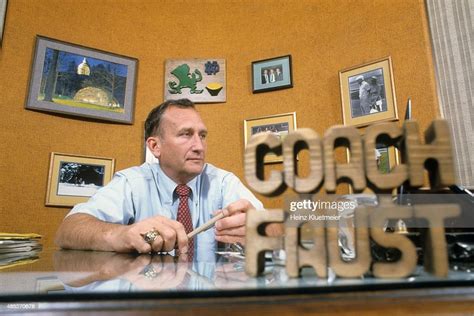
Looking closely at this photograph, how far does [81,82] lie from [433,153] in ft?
7.29

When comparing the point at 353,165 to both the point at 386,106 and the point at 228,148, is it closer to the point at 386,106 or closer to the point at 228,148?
the point at 386,106

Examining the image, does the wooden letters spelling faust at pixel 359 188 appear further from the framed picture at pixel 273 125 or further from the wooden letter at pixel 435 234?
the framed picture at pixel 273 125

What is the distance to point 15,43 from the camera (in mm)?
2008

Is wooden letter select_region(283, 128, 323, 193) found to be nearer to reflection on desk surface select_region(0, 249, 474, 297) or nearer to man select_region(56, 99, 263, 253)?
reflection on desk surface select_region(0, 249, 474, 297)

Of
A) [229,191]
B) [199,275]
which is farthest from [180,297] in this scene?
[229,191]

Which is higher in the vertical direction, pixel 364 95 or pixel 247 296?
pixel 364 95

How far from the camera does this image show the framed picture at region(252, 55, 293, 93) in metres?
2.20

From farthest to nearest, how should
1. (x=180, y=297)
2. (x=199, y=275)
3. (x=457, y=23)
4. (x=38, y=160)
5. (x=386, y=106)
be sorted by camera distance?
(x=38, y=160)
(x=386, y=106)
(x=457, y=23)
(x=199, y=275)
(x=180, y=297)

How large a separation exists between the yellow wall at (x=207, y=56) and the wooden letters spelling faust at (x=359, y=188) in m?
1.41

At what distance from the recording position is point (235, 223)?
3.60 ft

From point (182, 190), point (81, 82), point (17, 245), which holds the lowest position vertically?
point (17, 245)

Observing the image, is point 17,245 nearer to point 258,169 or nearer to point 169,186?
point 169,186

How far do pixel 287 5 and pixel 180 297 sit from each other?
7.71ft

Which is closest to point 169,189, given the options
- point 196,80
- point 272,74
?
point 196,80
